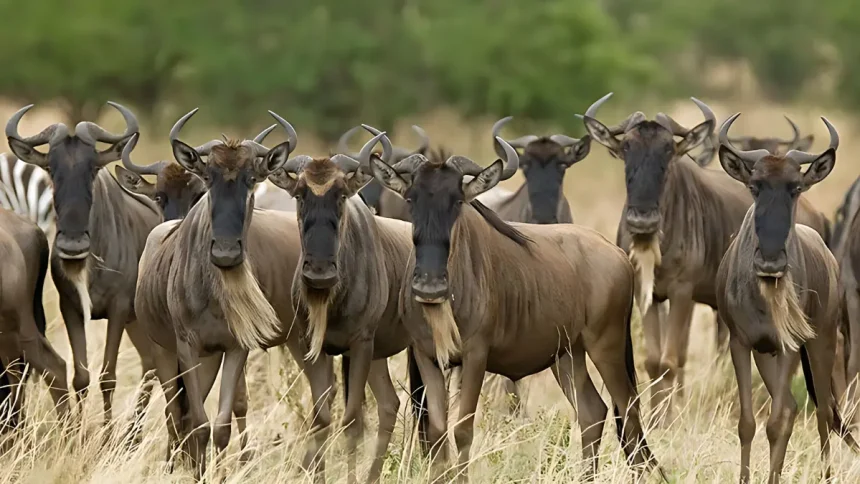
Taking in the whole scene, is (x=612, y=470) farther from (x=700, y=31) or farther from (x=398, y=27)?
(x=700, y=31)

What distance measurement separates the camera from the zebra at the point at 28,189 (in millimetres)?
14195

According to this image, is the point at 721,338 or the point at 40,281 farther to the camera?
the point at 721,338

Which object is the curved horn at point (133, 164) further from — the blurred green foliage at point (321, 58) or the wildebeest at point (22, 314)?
the blurred green foliage at point (321, 58)

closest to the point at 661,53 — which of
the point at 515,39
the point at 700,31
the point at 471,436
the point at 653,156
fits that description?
the point at 700,31

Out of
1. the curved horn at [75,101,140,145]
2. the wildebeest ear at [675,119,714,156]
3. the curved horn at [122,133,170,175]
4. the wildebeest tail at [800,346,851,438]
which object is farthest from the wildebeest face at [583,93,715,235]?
the curved horn at [75,101,140,145]

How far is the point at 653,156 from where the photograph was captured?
9.40 metres

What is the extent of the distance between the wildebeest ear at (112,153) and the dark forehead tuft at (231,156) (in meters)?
1.78

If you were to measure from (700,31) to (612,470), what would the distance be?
43.6m

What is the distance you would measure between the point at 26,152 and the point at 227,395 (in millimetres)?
2430

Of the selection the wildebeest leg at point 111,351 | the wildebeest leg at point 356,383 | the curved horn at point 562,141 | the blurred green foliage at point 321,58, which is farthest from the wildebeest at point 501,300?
the blurred green foliage at point 321,58

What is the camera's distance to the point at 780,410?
7379 mm

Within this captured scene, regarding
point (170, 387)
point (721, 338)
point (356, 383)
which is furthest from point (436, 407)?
point (721, 338)

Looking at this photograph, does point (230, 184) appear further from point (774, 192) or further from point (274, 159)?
point (774, 192)

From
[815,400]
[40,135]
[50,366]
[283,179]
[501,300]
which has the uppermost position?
[40,135]
